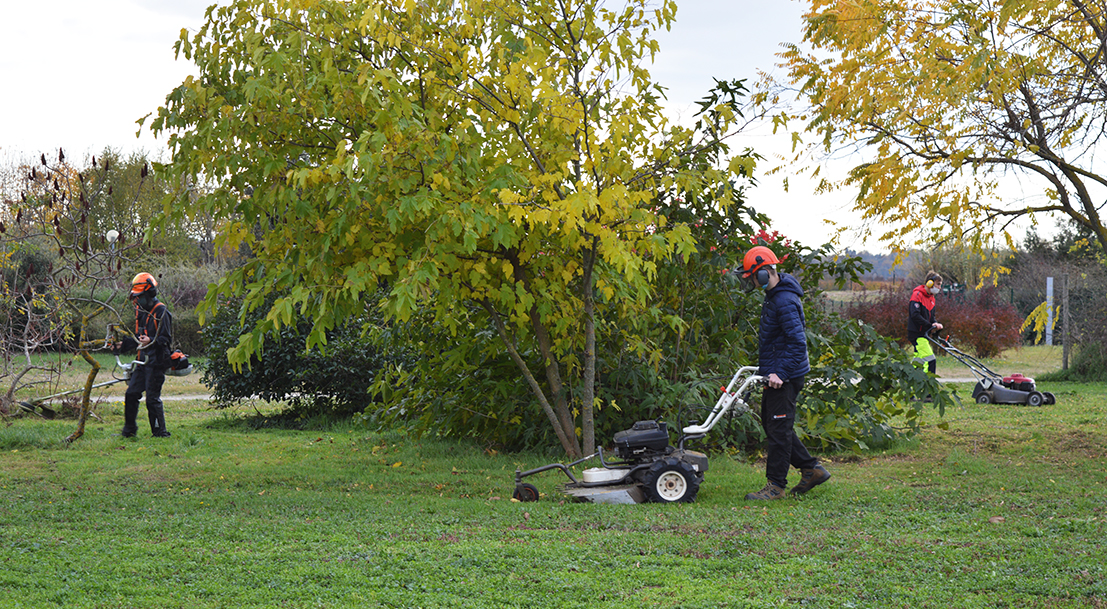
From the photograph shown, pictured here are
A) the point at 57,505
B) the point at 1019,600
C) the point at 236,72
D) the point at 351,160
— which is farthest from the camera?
the point at 236,72

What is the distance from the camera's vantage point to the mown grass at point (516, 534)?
4129 millimetres

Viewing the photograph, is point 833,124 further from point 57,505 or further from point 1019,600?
point 57,505

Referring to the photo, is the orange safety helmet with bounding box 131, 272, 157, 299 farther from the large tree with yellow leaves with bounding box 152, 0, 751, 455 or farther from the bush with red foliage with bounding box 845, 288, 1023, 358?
the bush with red foliage with bounding box 845, 288, 1023, 358

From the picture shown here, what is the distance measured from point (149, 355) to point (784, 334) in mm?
7301

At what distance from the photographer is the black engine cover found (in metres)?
6.54

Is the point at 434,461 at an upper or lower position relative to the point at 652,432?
lower

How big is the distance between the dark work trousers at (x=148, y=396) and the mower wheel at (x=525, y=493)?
5.60 meters

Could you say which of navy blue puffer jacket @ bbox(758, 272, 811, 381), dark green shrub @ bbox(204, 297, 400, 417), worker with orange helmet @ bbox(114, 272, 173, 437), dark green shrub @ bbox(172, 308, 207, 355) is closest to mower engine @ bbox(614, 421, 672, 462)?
navy blue puffer jacket @ bbox(758, 272, 811, 381)

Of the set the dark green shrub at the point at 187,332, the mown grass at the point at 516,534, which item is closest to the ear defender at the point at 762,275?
the mown grass at the point at 516,534

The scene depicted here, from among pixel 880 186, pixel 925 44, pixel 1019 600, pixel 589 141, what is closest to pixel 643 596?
pixel 1019 600

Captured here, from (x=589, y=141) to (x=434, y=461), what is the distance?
3454 mm

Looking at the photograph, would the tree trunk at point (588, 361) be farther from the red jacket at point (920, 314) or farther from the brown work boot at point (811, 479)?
the red jacket at point (920, 314)

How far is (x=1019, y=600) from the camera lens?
4.00 m

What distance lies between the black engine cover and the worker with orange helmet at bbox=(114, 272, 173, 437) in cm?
616
